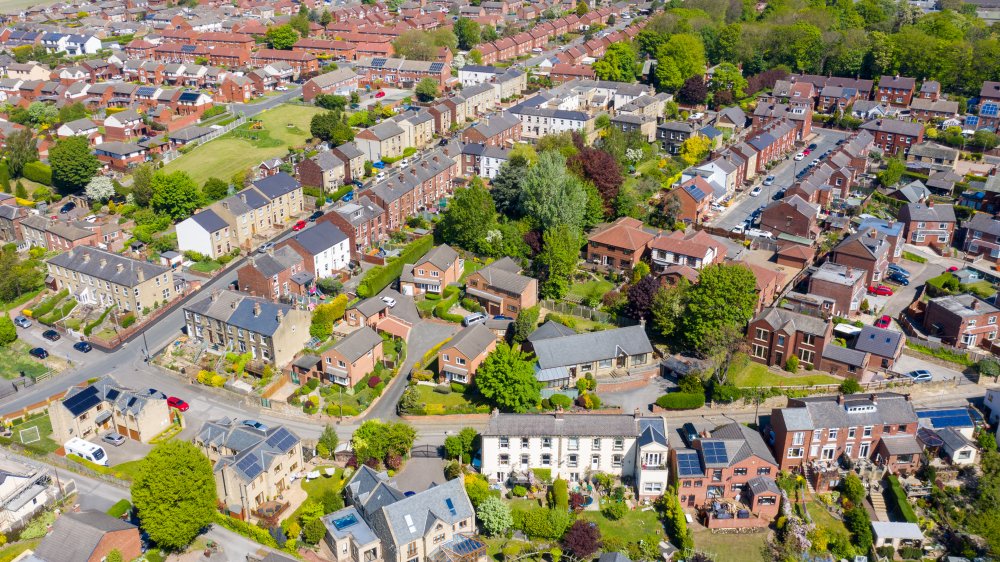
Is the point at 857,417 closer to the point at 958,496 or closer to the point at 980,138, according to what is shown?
the point at 958,496

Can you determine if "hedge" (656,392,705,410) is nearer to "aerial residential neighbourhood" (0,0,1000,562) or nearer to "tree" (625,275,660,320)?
"aerial residential neighbourhood" (0,0,1000,562)

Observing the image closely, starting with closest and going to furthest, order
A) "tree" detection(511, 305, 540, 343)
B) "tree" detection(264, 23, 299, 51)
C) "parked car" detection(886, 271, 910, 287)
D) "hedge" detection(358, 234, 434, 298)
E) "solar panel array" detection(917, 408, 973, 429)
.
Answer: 1. "solar panel array" detection(917, 408, 973, 429)
2. "tree" detection(511, 305, 540, 343)
3. "hedge" detection(358, 234, 434, 298)
4. "parked car" detection(886, 271, 910, 287)
5. "tree" detection(264, 23, 299, 51)

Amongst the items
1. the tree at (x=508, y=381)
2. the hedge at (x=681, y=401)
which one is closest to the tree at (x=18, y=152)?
the tree at (x=508, y=381)

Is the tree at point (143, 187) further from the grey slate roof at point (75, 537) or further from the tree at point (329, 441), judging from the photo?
the grey slate roof at point (75, 537)

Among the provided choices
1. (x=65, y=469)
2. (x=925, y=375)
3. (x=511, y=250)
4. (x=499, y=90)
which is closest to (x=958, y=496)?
(x=925, y=375)

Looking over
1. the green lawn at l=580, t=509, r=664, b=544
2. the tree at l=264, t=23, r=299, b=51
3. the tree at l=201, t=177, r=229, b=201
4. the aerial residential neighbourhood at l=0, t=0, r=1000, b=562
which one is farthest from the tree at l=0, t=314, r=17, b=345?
the tree at l=264, t=23, r=299, b=51

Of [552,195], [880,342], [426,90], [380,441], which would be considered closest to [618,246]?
[552,195]

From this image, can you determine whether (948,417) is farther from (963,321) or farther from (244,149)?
(244,149)
